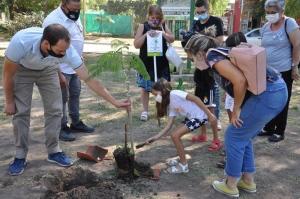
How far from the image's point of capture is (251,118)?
2.76 meters

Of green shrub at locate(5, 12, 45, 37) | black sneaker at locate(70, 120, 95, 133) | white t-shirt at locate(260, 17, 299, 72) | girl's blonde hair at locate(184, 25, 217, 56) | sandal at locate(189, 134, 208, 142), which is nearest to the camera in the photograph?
girl's blonde hair at locate(184, 25, 217, 56)

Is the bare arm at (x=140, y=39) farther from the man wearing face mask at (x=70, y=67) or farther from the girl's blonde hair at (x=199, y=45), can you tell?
the girl's blonde hair at (x=199, y=45)

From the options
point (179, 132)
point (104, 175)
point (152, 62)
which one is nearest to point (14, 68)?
point (104, 175)

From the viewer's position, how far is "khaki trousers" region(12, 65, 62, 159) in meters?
3.36

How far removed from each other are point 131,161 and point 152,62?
218cm

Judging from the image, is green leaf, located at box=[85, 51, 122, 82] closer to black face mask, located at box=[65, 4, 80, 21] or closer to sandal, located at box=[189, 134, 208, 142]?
black face mask, located at box=[65, 4, 80, 21]

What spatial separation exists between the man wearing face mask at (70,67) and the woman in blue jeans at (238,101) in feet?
5.94

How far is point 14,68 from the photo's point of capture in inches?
120

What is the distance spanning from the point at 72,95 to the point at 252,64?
277 centimetres

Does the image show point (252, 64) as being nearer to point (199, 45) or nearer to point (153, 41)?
point (199, 45)

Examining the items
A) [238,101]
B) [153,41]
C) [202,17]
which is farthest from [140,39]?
[238,101]

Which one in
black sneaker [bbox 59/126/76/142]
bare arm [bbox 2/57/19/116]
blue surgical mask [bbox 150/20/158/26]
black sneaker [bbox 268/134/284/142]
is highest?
blue surgical mask [bbox 150/20/158/26]

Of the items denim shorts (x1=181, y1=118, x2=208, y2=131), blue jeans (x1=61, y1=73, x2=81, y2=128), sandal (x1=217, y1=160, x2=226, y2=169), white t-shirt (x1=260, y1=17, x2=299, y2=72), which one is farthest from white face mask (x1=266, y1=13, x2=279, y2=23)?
blue jeans (x1=61, y1=73, x2=81, y2=128)

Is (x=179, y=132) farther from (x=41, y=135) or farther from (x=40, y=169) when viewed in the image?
(x=41, y=135)
